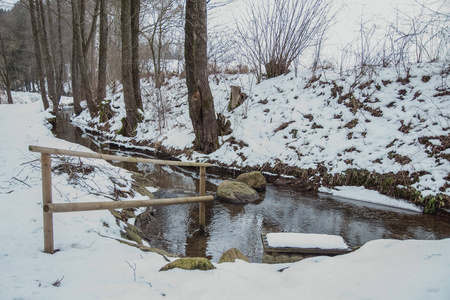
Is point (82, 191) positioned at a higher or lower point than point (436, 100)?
lower

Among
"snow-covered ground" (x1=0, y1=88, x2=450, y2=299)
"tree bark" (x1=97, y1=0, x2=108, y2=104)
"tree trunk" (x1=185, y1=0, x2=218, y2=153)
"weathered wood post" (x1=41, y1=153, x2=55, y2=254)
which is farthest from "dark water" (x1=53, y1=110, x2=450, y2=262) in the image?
"tree bark" (x1=97, y1=0, x2=108, y2=104)

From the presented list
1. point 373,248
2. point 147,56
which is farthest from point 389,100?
point 147,56

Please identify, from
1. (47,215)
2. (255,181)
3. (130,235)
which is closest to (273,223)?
(255,181)

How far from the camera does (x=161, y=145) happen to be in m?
11.1

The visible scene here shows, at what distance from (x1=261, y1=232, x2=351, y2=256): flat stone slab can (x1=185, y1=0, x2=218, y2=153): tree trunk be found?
5.86 m

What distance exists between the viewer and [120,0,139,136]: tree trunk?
11.4m

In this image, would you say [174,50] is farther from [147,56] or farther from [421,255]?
[421,255]

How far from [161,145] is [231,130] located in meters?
3.08

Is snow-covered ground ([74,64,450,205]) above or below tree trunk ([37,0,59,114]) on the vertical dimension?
below

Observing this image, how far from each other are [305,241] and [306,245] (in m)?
0.06

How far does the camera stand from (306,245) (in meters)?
3.81

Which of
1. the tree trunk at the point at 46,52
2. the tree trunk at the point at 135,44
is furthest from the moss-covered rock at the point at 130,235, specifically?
the tree trunk at the point at 46,52

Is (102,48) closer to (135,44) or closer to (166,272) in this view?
(135,44)

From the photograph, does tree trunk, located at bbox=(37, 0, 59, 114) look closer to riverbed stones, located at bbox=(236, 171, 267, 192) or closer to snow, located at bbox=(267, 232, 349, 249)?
riverbed stones, located at bbox=(236, 171, 267, 192)
